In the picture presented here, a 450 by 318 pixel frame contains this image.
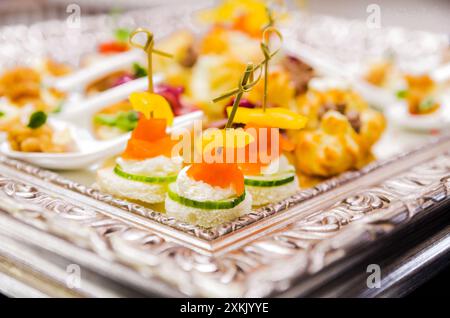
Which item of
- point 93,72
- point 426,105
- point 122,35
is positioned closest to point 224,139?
point 426,105

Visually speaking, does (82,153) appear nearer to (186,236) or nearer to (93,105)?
(93,105)

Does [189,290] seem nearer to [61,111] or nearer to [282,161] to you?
[282,161]

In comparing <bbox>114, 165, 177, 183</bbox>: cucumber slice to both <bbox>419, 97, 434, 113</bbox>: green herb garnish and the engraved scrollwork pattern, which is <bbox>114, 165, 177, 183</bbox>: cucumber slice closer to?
the engraved scrollwork pattern

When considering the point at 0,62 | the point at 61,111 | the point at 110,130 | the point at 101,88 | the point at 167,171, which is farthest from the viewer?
the point at 0,62

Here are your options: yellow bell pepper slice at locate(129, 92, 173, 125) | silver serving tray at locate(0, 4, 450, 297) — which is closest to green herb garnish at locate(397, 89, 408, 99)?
silver serving tray at locate(0, 4, 450, 297)

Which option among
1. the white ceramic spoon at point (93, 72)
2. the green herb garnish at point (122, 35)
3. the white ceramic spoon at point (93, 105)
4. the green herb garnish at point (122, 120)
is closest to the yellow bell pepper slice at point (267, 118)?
the green herb garnish at point (122, 120)

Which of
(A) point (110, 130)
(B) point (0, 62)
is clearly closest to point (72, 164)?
(A) point (110, 130)
